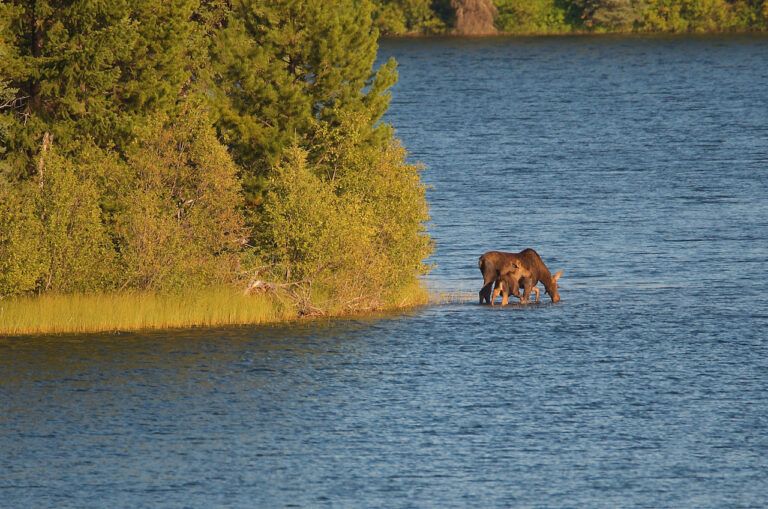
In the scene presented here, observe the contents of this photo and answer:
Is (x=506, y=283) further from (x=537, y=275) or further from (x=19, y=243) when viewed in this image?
(x=19, y=243)

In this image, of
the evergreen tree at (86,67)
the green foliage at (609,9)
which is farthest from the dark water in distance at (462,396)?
the green foliage at (609,9)

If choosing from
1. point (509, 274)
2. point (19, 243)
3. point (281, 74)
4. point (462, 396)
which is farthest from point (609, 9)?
point (462, 396)

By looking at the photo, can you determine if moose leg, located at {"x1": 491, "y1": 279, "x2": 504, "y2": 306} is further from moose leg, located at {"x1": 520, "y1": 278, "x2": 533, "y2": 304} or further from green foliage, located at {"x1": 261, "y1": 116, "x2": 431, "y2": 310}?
green foliage, located at {"x1": 261, "y1": 116, "x2": 431, "y2": 310}

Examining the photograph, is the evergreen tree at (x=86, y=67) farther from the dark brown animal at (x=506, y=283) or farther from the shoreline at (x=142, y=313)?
the dark brown animal at (x=506, y=283)

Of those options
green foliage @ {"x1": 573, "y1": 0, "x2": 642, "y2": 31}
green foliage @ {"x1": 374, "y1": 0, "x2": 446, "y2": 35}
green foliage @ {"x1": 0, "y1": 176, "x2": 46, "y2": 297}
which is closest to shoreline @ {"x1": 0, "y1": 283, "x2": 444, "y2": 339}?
green foliage @ {"x1": 0, "y1": 176, "x2": 46, "y2": 297}

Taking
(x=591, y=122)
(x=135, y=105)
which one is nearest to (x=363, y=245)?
(x=135, y=105)

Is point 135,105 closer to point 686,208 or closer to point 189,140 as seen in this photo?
point 189,140

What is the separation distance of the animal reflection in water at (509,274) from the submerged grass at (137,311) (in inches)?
194

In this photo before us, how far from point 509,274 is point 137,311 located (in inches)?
444

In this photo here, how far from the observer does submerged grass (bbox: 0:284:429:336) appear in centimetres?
4531

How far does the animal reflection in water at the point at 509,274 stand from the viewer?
1997 inches

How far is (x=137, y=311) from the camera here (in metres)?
46.2

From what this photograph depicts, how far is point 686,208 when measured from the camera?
73562 mm

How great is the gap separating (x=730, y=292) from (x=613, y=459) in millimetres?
20079
